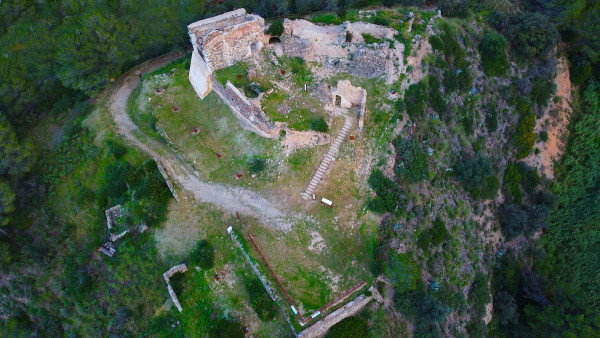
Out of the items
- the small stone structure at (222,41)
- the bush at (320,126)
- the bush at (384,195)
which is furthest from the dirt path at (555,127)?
the small stone structure at (222,41)

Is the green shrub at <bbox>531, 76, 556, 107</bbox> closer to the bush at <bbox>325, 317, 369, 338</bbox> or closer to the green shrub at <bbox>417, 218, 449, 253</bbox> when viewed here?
the green shrub at <bbox>417, 218, 449, 253</bbox>

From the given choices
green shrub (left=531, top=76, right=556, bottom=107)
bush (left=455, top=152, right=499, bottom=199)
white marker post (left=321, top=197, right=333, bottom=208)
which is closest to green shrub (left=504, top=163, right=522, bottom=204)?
bush (left=455, top=152, right=499, bottom=199)

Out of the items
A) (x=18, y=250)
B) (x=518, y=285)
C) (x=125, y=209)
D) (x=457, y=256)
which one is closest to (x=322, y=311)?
(x=457, y=256)

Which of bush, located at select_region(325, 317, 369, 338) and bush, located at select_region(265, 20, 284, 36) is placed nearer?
bush, located at select_region(325, 317, 369, 338)

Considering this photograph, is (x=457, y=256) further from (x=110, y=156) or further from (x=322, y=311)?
(x=110, y=156)

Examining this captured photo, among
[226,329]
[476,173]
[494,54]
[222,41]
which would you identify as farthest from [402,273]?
[494,54]

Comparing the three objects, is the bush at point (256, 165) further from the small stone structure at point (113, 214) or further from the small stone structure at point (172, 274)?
the small stone structure at point (113, 214)

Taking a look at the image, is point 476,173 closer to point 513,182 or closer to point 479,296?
point 513,182
